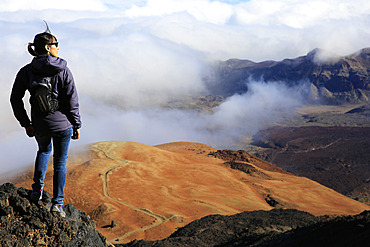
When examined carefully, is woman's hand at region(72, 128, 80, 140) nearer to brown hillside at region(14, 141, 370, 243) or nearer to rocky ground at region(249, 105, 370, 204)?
brown hillside at region(14, 141, 370, 243)

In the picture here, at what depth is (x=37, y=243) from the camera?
5941 mm

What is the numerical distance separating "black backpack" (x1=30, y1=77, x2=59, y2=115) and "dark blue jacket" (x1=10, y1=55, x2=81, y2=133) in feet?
0.25

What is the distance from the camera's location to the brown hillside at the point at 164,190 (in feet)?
74.9

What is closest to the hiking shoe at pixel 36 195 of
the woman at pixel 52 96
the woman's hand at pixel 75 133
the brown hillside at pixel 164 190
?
the woman at pixel 52 96

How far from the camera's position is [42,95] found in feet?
16.3

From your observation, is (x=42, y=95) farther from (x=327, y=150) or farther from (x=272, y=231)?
(x=327, y=150)

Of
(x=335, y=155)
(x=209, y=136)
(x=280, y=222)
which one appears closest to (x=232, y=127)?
(x=209, y=136)

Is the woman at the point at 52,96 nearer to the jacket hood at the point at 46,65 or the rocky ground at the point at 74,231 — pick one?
the jacket hood at the point at 46,65

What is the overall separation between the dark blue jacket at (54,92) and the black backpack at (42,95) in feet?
0.25

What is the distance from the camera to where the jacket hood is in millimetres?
4984

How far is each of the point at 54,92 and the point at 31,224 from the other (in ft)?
8.17

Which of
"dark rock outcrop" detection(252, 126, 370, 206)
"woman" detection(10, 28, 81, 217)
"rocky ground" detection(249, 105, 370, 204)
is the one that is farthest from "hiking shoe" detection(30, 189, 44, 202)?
"dark rock outcrop" detection(252, 126, 370, 206)

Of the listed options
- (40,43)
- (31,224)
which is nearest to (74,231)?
(31,224)

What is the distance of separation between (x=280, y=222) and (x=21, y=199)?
50.7 feet
